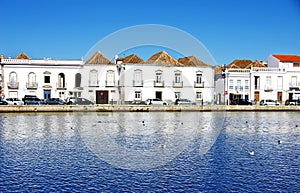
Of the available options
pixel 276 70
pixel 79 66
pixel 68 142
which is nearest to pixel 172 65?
pixel 79 66

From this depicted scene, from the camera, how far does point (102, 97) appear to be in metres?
40.2

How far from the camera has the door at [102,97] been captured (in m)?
39.9

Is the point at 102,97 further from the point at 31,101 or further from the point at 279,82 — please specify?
the point at 279,82

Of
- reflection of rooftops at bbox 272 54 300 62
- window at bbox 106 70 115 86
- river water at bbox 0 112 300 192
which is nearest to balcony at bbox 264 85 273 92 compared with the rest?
reflection of rooftops at bbox 272 54 300 62

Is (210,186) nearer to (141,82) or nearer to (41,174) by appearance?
(41,174)

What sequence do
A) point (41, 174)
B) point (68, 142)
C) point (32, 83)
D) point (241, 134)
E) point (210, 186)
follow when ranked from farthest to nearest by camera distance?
point (32, 83) < point (241, 134) < point (68, 142) < point (41, 174) < point (210, 186)

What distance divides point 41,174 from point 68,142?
202 inches

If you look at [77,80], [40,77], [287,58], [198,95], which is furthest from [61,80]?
[287,58]

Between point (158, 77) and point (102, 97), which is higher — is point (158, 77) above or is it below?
above

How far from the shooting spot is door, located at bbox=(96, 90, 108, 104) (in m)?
39.9

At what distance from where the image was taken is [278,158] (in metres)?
11.6

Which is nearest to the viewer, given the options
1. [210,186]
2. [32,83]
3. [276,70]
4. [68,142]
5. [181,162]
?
[210,186]

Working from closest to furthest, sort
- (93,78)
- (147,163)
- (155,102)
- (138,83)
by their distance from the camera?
(147,163)
(155,102)
(93,78)
(138,83)

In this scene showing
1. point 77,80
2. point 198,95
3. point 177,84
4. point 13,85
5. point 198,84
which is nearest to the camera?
point 13,85
